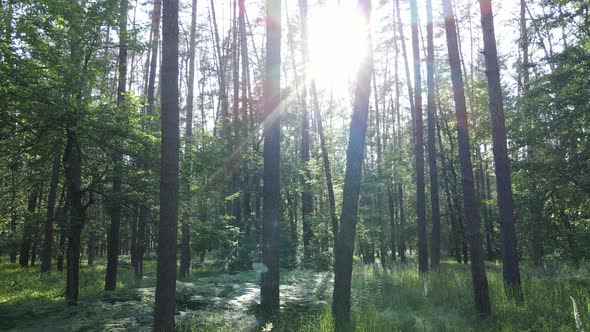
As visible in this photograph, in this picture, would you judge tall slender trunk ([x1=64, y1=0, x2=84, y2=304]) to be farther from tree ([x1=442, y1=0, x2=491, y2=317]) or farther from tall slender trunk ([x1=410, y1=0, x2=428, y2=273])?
tall slender trunk ([x1=410, y1=0, x2=428, y2=273])

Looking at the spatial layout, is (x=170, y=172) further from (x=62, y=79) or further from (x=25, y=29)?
(x=25, y=29)

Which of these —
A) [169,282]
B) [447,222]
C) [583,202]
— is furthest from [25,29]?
[447,222]

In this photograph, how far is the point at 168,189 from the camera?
5852 millimetres

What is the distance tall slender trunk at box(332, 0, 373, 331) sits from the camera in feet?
23.3

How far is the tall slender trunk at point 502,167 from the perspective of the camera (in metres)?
9.05

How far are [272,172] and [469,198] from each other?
417cm

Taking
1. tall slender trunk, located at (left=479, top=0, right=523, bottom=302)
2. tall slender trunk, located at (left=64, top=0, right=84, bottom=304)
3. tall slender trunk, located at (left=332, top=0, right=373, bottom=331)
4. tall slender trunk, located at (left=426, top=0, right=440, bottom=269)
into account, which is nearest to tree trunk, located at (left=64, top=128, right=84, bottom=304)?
tall slender trunk, located at (left=64, top=0, right=84, bottom=304)

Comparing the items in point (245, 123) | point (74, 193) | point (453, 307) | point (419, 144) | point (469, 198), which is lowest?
point (453, 307)

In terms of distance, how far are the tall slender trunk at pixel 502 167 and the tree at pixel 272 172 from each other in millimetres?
5163

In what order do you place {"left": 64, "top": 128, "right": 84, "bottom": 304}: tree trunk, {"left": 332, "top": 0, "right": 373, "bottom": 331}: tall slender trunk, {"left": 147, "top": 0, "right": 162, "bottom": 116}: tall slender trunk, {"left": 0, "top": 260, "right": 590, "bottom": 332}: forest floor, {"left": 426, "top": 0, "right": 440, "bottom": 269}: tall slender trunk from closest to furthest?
{"left": 0, "top": 260, "right": 590, "bottom": 332}: forest floor → {"left": 332, "top": 0, "right": 373, "bottom": 331}: tall slender trunk → {"left": 64, "top": 128, "right": 84, "bottom": 304}: tree trunk → {"left": 147, "top": 0, "right": 162, "bottom": 116}: tall slender trunk → {"left": 426, "top": 0, "right": 440, "bottom": 269}: tall slender trunk

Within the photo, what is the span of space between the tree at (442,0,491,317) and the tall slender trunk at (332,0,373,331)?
7.02 ft

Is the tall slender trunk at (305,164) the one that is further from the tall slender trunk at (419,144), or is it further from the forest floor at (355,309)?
the forest floor at (355,309)

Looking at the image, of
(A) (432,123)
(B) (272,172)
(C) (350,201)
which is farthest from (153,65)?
(C) (350,201)

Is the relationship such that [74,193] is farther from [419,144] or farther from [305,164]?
[305,164]
